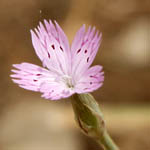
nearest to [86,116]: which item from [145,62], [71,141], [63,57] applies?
[63,57]

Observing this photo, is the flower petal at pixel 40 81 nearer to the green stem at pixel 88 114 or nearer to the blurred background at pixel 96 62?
the green stem at pixel 88 114

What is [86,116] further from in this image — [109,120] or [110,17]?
[110,17]

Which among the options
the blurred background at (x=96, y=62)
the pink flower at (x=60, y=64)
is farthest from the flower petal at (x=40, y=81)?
the blurred background at (x=96, y=62)

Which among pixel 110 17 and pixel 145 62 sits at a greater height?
pixel 110 17

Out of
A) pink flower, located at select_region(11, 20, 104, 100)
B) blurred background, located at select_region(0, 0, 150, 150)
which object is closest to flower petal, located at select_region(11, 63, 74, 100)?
pink flower, located at select_region(11, 20, 104, 100)

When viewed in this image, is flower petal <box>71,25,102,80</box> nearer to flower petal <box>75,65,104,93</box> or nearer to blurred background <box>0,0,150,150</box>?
flower petal <box>75,65,104,93</box>

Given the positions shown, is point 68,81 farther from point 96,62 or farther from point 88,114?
point 96,62
